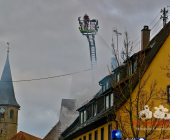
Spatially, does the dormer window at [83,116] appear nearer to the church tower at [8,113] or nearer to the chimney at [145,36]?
the chimney at [145,36]

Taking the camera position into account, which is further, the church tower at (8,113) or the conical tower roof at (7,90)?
the conical tower roof at (7,90)

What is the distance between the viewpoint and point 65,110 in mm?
73062

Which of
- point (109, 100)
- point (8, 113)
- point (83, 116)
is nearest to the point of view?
point (109, 100)

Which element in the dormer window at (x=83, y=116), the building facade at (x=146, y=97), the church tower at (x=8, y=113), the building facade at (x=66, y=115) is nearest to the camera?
the building facade at (x=146, y=97)

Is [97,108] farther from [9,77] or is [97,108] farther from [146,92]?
[9,77]

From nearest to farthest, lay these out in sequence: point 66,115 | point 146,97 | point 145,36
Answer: point 146,97, point 145,36, point 66,115

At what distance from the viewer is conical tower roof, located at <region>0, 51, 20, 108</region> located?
147 m

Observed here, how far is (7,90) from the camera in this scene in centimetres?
14900

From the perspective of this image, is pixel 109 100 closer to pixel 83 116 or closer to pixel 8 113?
pixel 83 116

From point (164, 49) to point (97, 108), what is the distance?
32.1 ft

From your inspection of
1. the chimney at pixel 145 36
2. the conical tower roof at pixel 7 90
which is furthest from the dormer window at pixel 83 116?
the conical tower roof at pixel 7 90

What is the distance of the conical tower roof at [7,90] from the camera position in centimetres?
14662

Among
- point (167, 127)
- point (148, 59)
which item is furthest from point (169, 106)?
point (148, 59)

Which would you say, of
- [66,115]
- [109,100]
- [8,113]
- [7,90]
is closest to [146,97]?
[109,100]
